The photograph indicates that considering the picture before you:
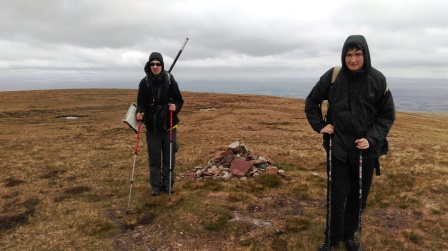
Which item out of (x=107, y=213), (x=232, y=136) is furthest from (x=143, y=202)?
(x=232, y=136)

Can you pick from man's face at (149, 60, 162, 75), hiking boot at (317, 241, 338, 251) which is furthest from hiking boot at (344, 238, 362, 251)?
man's face at (149, 60, 162, 75)

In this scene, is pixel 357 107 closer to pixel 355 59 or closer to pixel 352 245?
pixel 355 59

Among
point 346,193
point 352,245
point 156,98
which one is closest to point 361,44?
point 346,193

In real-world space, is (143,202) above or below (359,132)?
below

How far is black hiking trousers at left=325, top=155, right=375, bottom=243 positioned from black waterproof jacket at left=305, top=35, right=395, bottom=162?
29 centimetres

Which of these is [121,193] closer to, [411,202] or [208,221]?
[208,221]

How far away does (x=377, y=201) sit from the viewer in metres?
11.2

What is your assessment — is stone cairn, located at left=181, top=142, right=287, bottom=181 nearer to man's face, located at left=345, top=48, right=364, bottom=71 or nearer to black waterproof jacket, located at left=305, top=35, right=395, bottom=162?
black waterproof jacket, located at left=305, top=35, right=395, bottom=162

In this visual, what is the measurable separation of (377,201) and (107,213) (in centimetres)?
953

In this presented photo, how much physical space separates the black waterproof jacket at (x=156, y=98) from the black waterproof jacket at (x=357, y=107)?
18.1 feet

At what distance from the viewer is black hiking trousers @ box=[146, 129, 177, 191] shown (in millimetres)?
10922

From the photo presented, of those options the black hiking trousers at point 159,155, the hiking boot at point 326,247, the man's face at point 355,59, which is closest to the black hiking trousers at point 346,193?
the hiking boot at point 326,247

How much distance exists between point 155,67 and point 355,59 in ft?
20.6

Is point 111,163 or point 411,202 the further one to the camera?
point 111,163
